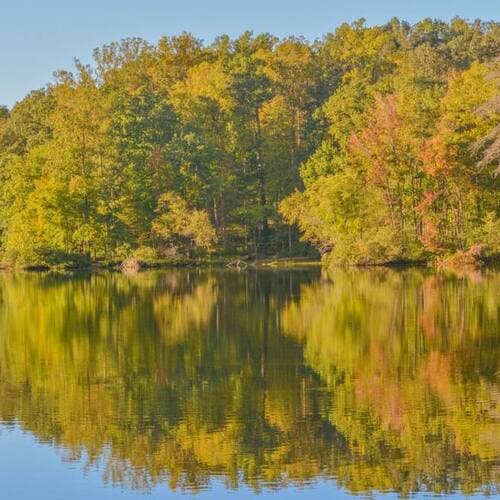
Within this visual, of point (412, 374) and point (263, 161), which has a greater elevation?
point (263, 161)

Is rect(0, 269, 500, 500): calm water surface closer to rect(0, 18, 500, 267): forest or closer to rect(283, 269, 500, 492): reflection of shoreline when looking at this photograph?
rect(283, 269, 500, 492): reflection of shoreline

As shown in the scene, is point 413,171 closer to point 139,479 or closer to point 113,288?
point 113,288

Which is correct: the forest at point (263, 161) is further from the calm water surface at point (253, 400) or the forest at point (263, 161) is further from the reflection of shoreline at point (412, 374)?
the calm water surface at point (253, 400)

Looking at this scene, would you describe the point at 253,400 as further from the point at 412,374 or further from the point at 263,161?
the point at 263,161

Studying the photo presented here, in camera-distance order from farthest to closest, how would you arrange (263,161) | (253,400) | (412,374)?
1. (263,161)
2. (412,374)
3. (253,400)

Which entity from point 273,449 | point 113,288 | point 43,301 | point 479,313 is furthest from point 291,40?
point 273,449

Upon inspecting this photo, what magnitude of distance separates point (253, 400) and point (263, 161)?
6039 centimetres

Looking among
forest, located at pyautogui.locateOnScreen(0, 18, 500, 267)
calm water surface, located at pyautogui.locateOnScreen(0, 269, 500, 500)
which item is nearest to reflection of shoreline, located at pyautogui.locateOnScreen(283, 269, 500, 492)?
calm water surface, located at pyautogui.locateOnScreen(0, 269, 500, 500)

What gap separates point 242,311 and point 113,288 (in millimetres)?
14269

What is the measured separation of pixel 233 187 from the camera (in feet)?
247

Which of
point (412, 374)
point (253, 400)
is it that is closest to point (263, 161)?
point (412, 374)

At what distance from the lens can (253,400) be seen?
18016mm

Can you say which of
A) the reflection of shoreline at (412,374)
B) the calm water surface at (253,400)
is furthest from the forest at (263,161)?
the calm water surface at (253,400)

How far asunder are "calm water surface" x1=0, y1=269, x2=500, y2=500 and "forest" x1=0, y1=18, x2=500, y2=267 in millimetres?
24643
